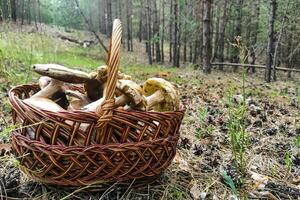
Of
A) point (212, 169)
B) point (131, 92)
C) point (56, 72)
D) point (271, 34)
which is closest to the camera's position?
point (131, 92)

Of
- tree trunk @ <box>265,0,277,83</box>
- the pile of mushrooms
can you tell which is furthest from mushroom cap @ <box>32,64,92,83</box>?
tree trunk @ <box>265,0,277,83</box>

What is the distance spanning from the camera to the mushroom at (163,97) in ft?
6.57

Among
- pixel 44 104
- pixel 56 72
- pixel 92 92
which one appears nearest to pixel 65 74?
pixel 56 72

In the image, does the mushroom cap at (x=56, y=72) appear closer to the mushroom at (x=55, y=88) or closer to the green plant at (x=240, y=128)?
the mushroom at (x=55, y=88)

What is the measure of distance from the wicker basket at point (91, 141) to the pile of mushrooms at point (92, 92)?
10 cm

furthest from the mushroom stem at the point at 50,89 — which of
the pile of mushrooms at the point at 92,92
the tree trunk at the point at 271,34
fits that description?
the tree trunk at the point at 271,34

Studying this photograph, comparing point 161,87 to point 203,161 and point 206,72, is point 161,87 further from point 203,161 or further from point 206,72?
point 206,72

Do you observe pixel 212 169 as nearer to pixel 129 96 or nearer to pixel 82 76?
pixel 129 96

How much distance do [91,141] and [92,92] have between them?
49cm

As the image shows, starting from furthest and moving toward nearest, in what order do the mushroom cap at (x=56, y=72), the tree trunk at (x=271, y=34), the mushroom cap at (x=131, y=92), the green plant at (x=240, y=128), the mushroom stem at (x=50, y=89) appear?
1. the tree trunk at (x=271, y=34)
2. the mushroom stem at (x=50, y=89)
3. the mushroom cap at (x=56, y=72)
4. the mushroom cap at (x=131, y=92)
5. the green plant at (x=240, y=128)

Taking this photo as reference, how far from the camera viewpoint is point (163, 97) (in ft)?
6.68

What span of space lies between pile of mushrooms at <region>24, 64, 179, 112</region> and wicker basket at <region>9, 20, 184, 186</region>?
10 centimetres

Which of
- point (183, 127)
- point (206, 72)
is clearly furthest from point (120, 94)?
point (206, 72)

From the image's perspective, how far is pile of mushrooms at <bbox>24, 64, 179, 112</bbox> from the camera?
1752 millimetres
